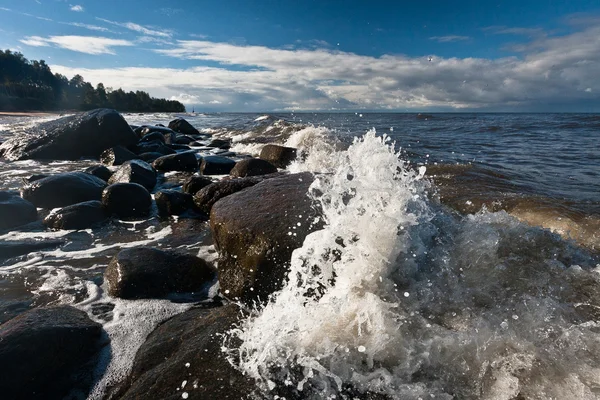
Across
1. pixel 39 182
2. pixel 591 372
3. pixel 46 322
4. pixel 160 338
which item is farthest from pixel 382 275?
pixel 39 182

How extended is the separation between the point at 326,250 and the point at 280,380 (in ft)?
3.84

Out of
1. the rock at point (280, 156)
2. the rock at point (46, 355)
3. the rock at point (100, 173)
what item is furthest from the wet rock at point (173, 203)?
the rock at point (280, 156)

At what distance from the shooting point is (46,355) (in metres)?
2.59

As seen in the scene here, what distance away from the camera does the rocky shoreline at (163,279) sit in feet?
7.98

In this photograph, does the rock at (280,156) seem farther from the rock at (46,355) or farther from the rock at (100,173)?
the rock at (46,355)

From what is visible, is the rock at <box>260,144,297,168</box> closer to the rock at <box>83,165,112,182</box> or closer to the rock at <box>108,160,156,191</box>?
the rock at <box>108,160,156,191</box>

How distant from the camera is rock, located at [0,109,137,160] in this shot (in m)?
11.9

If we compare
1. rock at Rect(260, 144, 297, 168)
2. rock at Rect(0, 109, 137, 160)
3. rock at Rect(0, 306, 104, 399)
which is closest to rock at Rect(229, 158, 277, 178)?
→ rock at Rect(260, 144, 297, 168)

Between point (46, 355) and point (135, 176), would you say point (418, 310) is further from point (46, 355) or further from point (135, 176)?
point (135, 176)

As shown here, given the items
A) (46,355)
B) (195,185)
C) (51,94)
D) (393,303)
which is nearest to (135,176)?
(195,185)

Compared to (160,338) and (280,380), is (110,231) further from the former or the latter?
(280,380)

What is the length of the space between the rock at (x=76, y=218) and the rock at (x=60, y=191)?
94 cm

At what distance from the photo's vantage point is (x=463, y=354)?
2.42 metres

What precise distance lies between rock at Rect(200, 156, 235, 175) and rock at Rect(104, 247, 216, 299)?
576 centimetres
